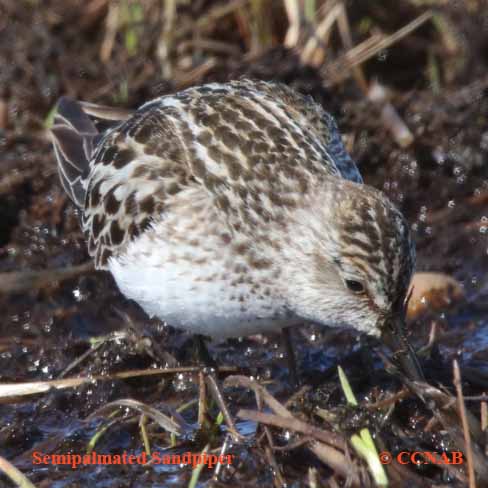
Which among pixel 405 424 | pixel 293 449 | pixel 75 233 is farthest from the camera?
pixel 75 233

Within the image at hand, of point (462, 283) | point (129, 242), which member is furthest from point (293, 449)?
point (462, 283)

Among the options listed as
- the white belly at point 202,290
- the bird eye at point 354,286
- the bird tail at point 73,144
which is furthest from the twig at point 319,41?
the bird eye at point 354,286

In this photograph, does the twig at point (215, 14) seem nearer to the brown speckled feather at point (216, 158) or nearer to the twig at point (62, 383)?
the brown speckled feather at point (216, 158)

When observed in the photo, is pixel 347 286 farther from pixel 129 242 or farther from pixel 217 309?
pixel 129 242

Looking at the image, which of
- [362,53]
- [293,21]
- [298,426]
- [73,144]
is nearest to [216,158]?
[298,426]

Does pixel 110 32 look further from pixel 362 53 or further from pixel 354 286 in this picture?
pixel 354 286

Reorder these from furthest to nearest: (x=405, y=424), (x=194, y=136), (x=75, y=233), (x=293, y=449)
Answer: (x=75, y=233) < (x=194, y=136) < (x=405, y=424) < (x=293, y=449)

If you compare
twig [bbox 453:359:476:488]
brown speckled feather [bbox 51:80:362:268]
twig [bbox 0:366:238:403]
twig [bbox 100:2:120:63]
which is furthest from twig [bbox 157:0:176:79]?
twig [bbox 453:359:476:488]

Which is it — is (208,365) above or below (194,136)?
below
